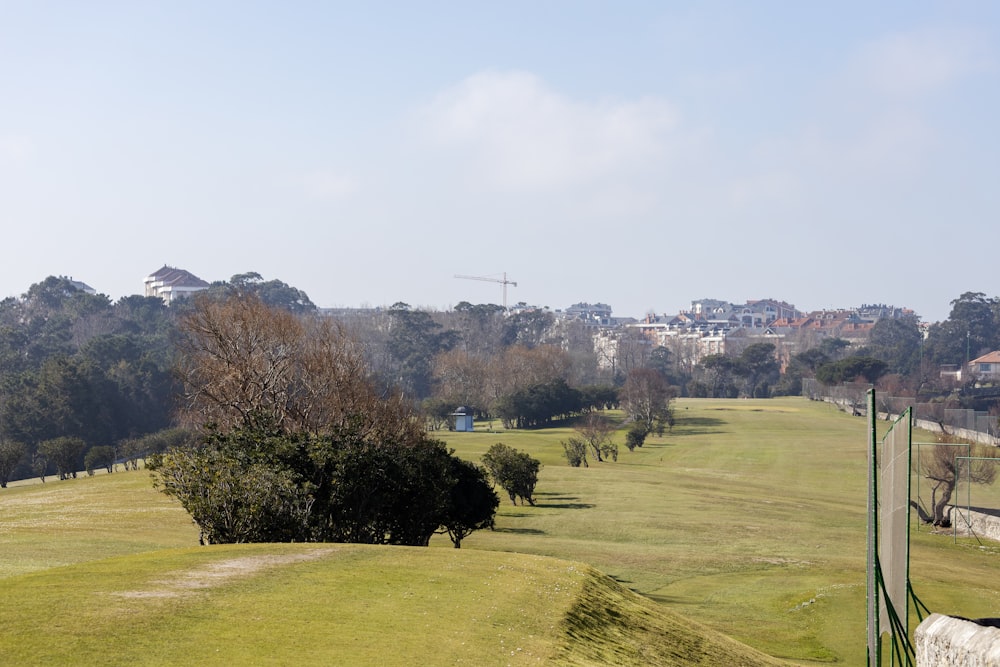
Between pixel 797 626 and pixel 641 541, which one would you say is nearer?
pixel 797 626

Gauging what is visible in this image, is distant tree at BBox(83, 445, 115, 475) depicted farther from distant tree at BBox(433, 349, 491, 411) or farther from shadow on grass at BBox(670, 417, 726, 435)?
shadow on grass at BBox(670, 417, 726, 435)

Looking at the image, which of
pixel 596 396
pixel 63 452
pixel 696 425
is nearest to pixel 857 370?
pixel 696 425

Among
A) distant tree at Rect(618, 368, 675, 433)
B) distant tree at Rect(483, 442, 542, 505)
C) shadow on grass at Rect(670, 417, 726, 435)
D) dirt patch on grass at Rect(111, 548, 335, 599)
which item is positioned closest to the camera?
dirt patch on grass at Rect(111, 548, 335, 599)

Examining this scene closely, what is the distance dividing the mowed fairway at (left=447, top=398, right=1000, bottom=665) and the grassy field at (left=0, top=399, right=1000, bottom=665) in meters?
0.13

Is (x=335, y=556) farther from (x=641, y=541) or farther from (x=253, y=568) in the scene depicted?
(x=641, y=541)

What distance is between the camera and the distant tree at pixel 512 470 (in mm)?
54250

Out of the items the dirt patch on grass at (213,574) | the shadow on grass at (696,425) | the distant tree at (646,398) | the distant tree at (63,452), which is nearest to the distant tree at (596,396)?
the distant tree at (646,398)

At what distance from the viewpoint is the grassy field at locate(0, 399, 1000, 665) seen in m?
14.6

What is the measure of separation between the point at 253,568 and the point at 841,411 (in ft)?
461

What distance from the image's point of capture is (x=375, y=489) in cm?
2934

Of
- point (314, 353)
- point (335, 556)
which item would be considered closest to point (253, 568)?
point (335, 556)

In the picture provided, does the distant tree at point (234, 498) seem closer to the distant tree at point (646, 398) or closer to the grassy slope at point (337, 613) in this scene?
the grassy slope at point (337, 613)

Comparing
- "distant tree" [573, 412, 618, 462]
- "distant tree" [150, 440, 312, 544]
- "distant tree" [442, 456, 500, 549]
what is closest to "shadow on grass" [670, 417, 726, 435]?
"distant tree" [573, 412, 618, 462]

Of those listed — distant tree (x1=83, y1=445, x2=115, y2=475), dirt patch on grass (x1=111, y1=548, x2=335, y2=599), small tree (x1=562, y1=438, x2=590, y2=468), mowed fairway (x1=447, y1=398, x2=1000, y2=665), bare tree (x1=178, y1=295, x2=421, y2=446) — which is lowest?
mowed fairway (x1=447, y1=398, x2=1000, y2=665)
